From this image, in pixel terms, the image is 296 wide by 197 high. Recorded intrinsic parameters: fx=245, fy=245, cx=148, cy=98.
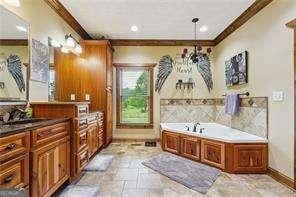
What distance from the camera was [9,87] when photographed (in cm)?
272

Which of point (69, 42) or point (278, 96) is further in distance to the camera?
point (69, 42)

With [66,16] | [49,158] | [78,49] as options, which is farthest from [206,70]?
[49,158]

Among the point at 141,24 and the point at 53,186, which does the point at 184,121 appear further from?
the point at 53,186

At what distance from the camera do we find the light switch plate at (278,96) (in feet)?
11.0

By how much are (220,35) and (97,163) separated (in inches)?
158

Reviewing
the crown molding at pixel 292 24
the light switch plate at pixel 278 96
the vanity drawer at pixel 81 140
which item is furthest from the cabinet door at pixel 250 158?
the vanity drawer at pixel 81 140

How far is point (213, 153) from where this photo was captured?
4.03 meters

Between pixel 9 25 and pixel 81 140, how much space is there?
1.74 meters

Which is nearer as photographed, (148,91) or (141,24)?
(141,24)

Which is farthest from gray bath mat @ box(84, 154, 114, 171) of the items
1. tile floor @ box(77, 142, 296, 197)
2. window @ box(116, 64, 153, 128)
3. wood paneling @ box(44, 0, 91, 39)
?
wood paneling @ box(44, 0, 91, 39)

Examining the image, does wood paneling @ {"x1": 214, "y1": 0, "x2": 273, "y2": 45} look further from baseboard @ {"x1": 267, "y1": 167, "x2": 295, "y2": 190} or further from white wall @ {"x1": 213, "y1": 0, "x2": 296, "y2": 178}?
baseboard @ {"x1": 267, "y1": 167, "x2": 295, "y2": 190}

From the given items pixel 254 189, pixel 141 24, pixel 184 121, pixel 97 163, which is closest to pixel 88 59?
pixel 141 24

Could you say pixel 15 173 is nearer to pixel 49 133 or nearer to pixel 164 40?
pixel 49 133

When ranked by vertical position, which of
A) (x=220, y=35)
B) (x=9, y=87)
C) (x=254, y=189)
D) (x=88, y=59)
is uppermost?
(x=220, y=35)
